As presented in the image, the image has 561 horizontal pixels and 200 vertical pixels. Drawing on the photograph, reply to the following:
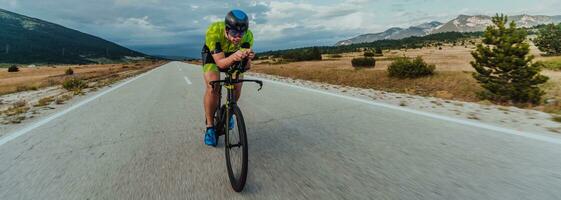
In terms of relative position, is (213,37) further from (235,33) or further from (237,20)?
(237,20)

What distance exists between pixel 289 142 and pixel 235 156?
1.56m

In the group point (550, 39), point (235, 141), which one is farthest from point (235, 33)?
point (550, 39)

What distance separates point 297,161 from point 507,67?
14.5 meters

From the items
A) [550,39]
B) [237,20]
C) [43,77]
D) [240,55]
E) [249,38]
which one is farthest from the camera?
[550,39]

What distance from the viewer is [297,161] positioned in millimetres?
3719

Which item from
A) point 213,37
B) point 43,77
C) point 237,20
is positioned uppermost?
point 237,20

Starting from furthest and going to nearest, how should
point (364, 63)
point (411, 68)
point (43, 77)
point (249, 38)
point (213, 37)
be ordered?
point (43, 77)
point (364, 63)
point (411, 68)
point (249, 38)
point (213, 37)

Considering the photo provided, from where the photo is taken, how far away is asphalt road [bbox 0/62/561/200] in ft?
9.50

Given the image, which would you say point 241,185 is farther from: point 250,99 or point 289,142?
point 250,99

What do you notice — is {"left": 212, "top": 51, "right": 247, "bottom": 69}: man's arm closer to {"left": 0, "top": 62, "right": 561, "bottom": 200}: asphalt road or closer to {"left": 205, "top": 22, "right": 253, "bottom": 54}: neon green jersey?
{"left": 205, "top": 22, "right": 253, "bottom": 54}: neon green jersey

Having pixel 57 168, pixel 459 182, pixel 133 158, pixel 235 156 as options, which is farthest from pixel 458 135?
pixel 57 168

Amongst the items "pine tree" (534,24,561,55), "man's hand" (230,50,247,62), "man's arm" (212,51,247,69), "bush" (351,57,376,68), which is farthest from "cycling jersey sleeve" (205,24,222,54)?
"pine tree" (534,24,561,55)

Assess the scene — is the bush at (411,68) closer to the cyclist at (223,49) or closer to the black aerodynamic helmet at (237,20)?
the cyclist at (223,49)

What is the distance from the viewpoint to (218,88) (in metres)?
4.16
